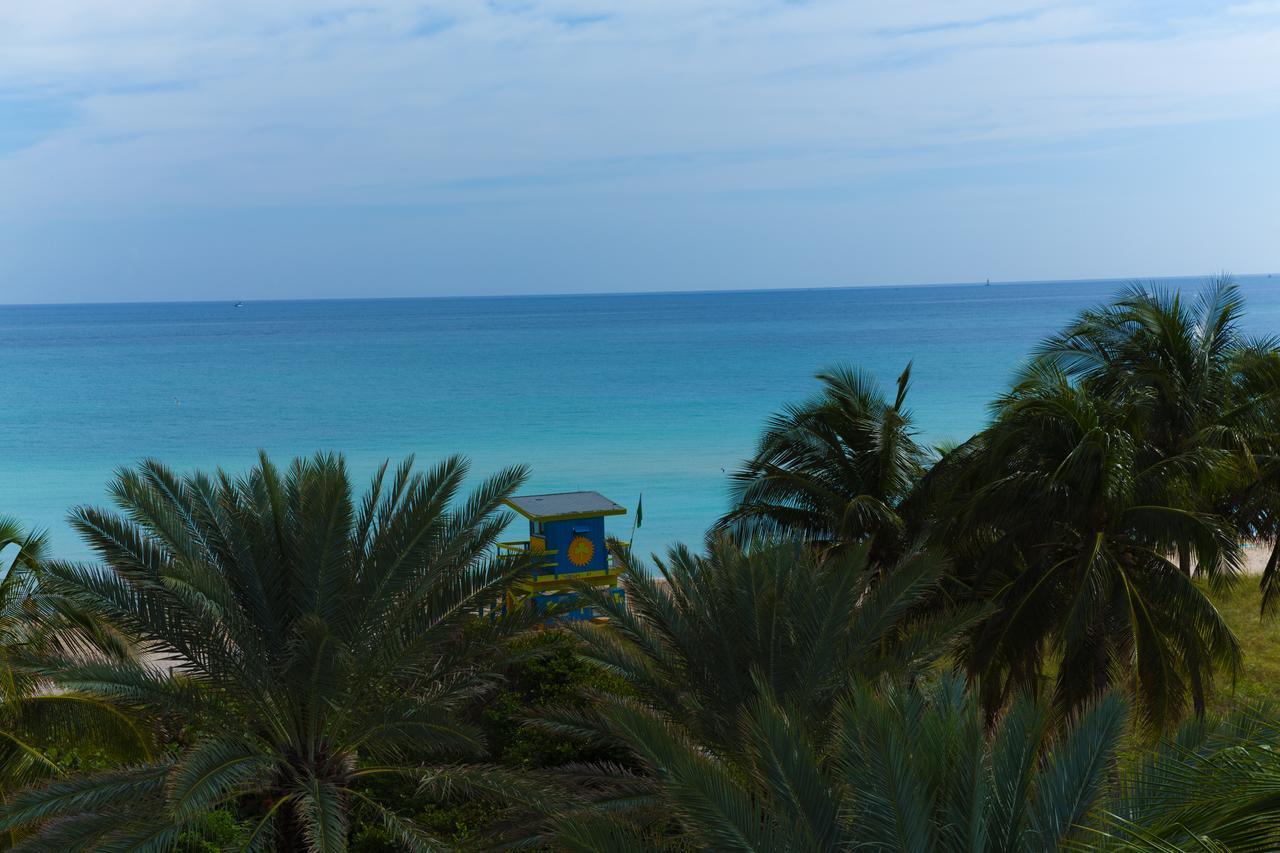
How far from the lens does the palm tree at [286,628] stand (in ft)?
32.1

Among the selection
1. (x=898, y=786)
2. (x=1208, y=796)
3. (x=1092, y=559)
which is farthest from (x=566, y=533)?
(x=1208, y=796)

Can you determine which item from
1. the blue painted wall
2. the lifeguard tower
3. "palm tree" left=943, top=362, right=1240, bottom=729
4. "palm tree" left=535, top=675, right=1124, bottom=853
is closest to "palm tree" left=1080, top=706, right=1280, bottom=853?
"palm tree" left=535, top=675, right=1124, bottom=853

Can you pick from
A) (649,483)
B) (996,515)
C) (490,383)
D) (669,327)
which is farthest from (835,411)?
(669,327)

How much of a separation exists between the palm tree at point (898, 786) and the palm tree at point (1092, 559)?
489 centimetres

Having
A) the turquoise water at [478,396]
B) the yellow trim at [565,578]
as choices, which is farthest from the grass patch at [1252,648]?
the turquoise water at [478,396]

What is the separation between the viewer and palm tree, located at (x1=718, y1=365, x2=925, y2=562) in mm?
15789

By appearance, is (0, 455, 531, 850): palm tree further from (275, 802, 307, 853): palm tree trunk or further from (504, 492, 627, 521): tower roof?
(504, 492, 627, 521): tower roof

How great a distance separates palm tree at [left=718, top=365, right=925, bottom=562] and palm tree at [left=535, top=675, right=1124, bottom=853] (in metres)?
8.90

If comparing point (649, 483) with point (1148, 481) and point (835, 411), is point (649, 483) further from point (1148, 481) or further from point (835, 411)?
point (1148, 481)

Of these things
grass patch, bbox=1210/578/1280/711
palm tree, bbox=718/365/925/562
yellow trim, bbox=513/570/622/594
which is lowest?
grass patch, bbox=1210/578/1280/711

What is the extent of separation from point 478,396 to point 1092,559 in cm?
6320

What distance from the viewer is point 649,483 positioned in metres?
44.5

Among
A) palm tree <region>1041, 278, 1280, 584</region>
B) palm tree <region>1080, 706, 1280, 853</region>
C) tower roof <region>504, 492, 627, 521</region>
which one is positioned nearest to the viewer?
palm tree <region>1080, 706, 1280, 853</region>

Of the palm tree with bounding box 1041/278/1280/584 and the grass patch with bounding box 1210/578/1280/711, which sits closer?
the palm tree with bounding box 1041/278/1280/584
